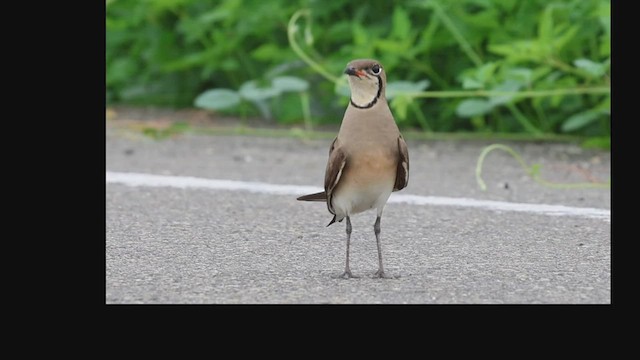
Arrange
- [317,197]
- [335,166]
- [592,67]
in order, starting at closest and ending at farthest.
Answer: [335,166] → [317,197] → [592,67]

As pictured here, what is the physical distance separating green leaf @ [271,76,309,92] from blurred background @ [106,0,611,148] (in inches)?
0.5

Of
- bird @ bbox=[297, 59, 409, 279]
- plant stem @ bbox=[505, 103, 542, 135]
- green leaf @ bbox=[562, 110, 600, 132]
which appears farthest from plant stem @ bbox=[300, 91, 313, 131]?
bird @ bbox=[297, 59, 409, 279]

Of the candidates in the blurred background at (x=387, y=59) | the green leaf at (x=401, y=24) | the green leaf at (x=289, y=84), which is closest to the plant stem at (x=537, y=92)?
the blurred background at (x=387, y=59)

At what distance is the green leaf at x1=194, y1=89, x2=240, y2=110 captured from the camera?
27.9 ft

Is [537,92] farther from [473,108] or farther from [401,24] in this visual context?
[401,24]

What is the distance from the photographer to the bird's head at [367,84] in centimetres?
457

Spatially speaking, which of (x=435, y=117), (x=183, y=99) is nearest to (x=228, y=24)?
(x=183, y=99)

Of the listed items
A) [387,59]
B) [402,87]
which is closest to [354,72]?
[402,87]

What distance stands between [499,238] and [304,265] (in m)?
0.99

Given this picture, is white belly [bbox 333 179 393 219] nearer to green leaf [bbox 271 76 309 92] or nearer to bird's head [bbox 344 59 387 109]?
bird's head [bbox 344 59 387 109]

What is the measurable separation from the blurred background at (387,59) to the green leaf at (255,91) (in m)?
0.01

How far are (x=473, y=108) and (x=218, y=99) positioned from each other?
1856 millimetres

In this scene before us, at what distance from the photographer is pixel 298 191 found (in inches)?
265

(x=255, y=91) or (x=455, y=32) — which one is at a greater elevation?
(x=455, y=32)
